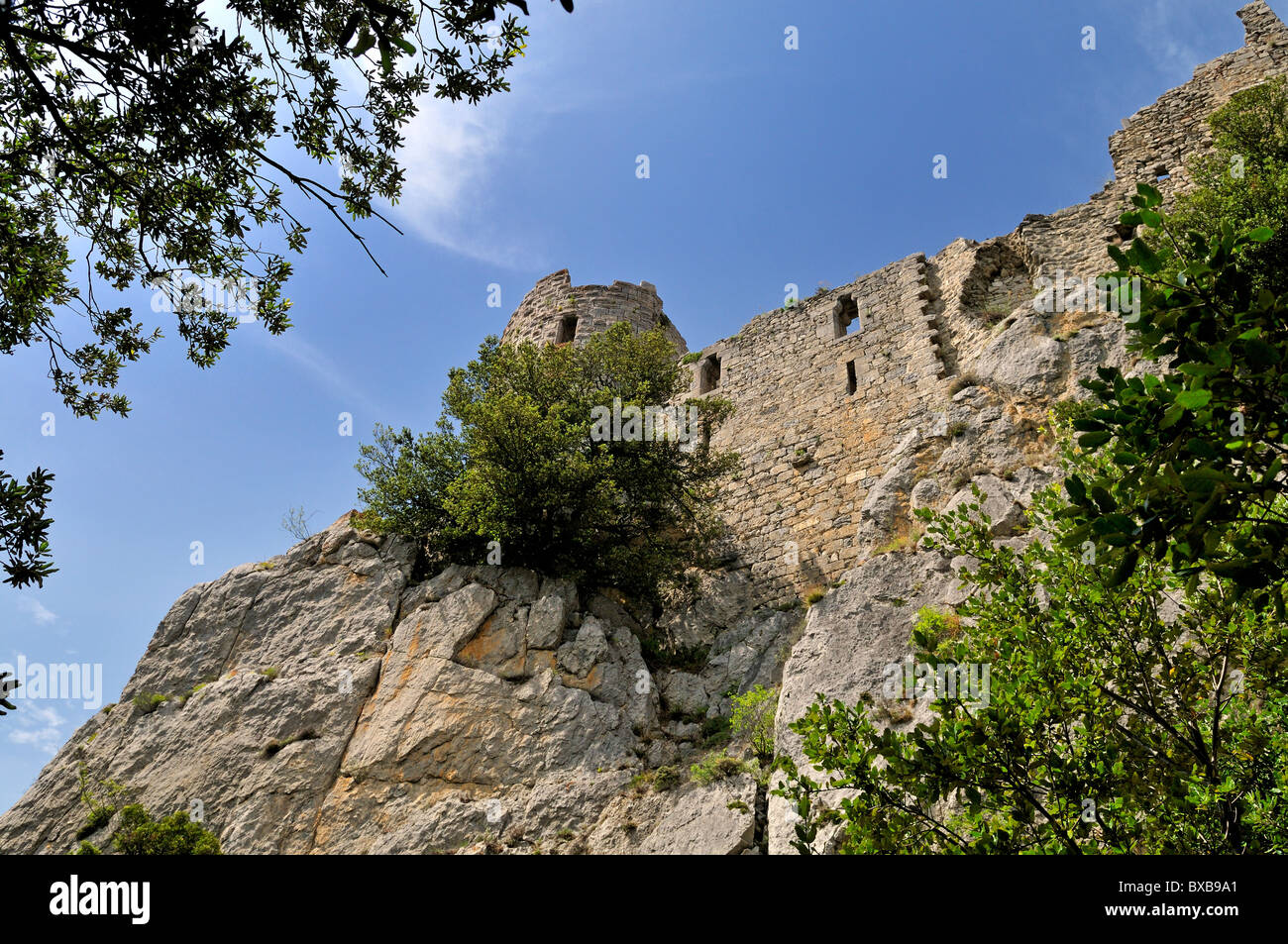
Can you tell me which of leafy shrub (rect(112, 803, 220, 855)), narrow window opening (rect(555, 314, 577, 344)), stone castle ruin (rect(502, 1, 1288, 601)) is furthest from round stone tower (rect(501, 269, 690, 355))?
leafy shrub (rect(112, 803, 220, 855))

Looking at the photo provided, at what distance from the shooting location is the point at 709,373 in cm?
1806

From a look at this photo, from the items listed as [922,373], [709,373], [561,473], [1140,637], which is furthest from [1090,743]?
[709,373]

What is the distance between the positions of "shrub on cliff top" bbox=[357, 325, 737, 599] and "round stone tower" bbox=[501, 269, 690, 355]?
4867mm

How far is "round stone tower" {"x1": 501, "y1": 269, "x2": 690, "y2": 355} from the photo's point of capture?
2053cm

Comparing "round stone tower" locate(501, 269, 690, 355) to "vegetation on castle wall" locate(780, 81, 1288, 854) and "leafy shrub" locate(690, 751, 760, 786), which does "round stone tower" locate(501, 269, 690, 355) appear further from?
"vegetation on castle wall" locate(780, 81, 1288, 854)

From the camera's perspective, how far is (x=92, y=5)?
5.04 m

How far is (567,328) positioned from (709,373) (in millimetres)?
4656

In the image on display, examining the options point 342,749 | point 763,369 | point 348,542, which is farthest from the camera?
point 763,369

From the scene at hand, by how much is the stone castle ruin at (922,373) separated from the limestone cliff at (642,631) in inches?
1.9

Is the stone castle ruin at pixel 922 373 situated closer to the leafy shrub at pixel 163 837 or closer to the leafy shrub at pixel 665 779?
the leafy shrub at pixel 665 779

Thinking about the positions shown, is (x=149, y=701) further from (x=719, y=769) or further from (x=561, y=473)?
(x=719, y=769)
